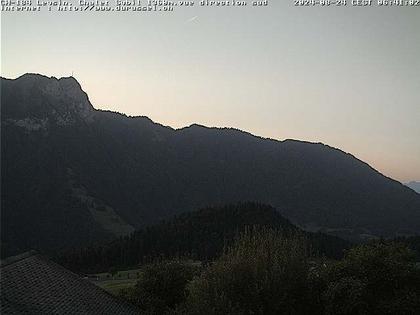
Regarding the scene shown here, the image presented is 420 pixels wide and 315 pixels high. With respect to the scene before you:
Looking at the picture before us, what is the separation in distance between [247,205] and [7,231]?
4300 inches

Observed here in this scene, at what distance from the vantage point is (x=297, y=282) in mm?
29703

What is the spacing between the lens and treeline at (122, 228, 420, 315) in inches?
1080

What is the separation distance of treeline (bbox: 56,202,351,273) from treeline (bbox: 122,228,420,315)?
232 feet

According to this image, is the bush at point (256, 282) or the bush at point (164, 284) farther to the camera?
the bush at point (164, 284)

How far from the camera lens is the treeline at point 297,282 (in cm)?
2744

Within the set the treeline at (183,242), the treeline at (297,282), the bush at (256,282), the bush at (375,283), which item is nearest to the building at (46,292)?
the treeline at (297,282)

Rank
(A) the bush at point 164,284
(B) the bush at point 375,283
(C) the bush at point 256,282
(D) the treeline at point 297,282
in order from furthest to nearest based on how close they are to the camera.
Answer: (A) the bush at point 164,284, (B) the bush at point 375,283, (D) the treeline at point 297,282, (C) the bush at point 256,282

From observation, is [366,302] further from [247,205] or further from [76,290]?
[247,205]

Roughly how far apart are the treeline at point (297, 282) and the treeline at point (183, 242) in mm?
70768

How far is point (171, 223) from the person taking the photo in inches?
5871

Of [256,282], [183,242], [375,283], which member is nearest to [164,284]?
[256,282]

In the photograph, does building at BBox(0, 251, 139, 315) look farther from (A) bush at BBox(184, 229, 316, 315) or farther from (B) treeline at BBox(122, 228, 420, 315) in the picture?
(A) bush at BBox(184, 229, 316, 315)

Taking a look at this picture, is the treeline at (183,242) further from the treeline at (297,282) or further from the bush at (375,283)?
the treeline at (297,282)

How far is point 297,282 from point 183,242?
102 meters
